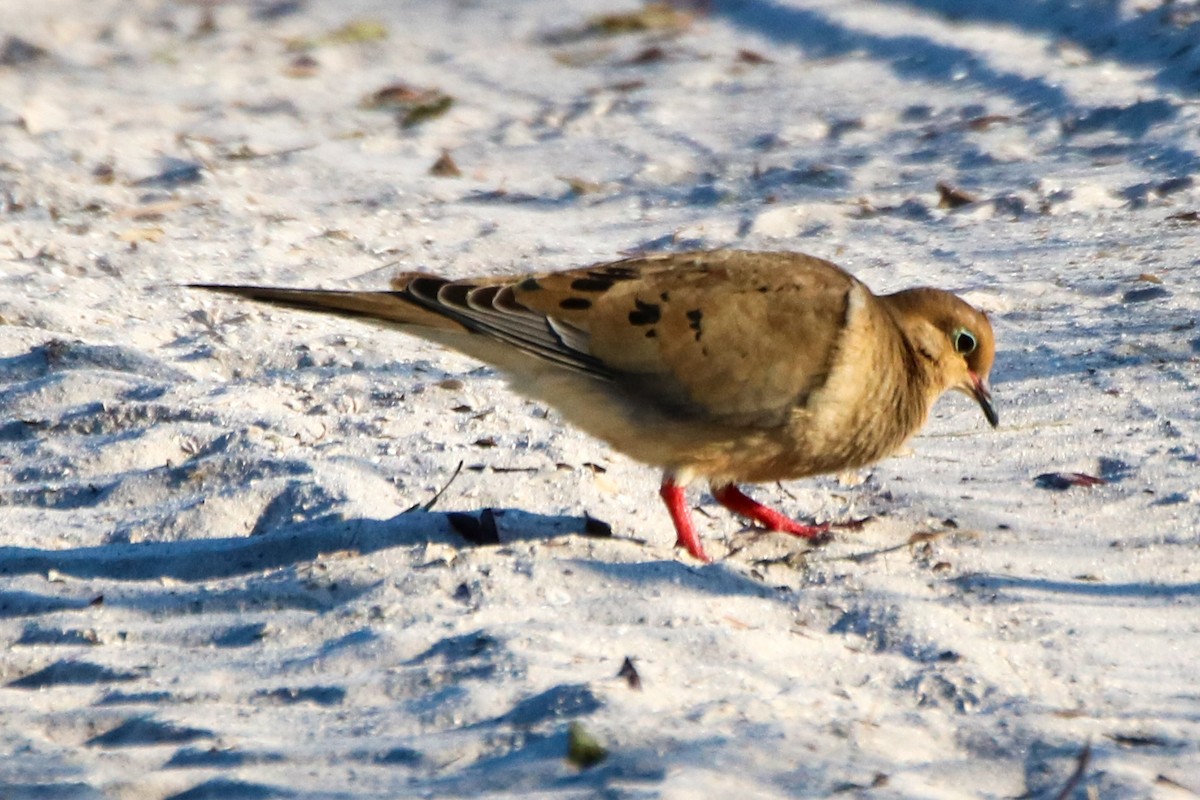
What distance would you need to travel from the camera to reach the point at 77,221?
8.59 metres

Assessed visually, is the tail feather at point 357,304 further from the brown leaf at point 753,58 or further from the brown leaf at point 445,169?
the brown leaf at point 753,58

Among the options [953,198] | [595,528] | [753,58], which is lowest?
[595,528]

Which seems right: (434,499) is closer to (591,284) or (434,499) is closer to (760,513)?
(591,284)

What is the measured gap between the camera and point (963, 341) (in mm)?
5602

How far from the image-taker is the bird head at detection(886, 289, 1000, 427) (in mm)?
5555

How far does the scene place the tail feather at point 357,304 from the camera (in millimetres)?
4896

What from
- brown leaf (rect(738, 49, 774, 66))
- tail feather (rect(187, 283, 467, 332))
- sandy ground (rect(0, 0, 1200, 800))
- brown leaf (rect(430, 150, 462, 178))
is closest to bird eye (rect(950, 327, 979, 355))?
sandy ground (rect(0, 0, 1200, 800))

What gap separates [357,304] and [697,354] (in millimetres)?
1053

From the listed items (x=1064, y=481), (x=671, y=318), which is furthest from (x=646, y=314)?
(x=1064, y=481)

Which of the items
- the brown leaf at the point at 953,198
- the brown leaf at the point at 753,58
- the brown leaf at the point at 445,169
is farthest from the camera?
the brown leaf at the point at 753,58

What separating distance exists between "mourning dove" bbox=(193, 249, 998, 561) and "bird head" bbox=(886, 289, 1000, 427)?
19cm

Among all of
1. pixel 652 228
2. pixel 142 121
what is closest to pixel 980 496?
pixel 652 228

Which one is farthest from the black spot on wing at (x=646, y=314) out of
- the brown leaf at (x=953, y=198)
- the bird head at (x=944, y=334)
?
the brown leaf at (x=953, y=198)

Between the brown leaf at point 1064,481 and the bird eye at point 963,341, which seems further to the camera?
the bird eye at point 963,341
